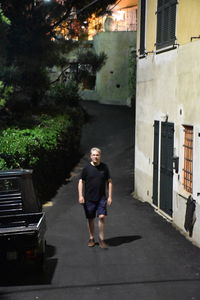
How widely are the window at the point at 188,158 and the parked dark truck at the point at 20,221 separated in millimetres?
3774

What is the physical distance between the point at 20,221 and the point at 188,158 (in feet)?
14.1

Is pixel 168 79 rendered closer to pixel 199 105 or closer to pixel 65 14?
pixel 199 105

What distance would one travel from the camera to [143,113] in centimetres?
1542

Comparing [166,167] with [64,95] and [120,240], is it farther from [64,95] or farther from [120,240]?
[64,95]

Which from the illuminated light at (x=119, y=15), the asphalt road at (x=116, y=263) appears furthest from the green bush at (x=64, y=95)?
the asphalt road at (x=116, y=263)

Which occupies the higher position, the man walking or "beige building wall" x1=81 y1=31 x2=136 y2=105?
"beige building wall" x1=81 y1=31 x2=136 y2=105

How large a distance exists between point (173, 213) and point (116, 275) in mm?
4481

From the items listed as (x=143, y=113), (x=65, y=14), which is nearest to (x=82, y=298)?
(x=143, y=113)

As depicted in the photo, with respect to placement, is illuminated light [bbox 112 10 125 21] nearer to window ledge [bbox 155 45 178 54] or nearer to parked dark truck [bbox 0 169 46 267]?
window ledge [bbox 155 45 178 54]

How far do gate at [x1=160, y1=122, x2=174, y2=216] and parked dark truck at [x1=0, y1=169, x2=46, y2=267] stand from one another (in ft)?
15.0

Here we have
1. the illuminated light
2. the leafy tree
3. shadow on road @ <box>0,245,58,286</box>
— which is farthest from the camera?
the illuminated light

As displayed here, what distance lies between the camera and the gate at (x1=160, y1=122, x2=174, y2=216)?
40.6 ft

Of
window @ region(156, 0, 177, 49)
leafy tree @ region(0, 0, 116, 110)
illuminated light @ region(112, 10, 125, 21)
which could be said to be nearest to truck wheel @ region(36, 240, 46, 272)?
window @ region(156, 0, 177, 49)

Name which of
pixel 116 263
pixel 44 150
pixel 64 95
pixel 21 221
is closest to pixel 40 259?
pixel 21 221
